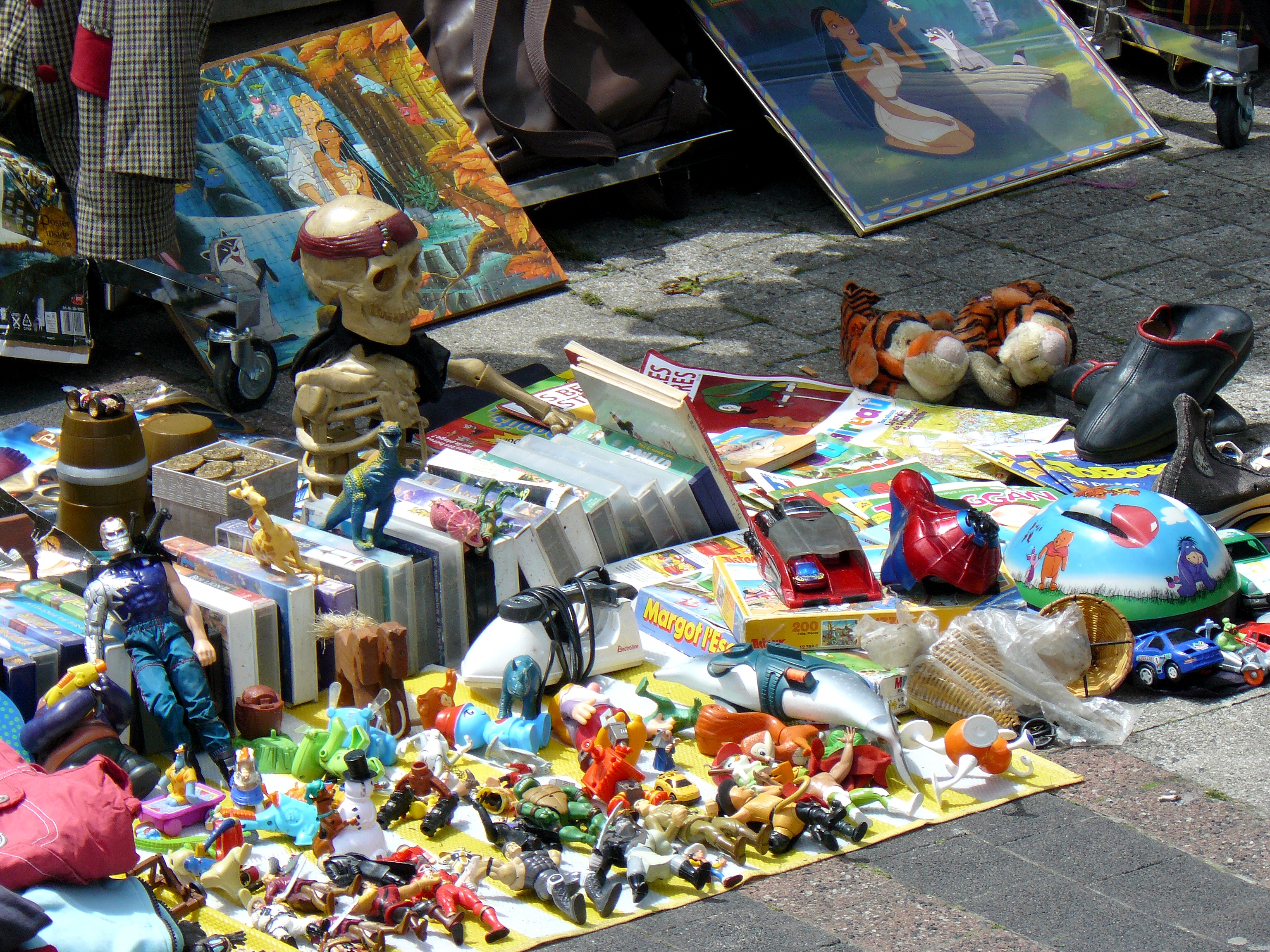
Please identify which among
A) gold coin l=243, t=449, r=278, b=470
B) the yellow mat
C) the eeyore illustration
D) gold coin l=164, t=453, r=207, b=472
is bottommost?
the yellow mat

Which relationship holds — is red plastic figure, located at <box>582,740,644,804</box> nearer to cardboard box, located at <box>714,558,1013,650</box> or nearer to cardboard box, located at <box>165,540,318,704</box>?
cardboard box, located at <box>714,558,1013,650</box>

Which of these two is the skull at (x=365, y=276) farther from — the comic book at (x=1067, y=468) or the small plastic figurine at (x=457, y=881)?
the comic book at (x=1067, y=468)

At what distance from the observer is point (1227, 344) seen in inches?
153

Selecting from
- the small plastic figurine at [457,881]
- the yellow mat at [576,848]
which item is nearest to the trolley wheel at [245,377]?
the yellow mat at [576,848]

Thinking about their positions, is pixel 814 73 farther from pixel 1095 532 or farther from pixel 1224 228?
pixel 1095 532

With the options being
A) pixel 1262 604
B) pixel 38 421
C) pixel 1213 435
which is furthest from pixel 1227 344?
pixel 38 421

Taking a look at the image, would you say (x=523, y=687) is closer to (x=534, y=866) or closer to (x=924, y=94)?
(x=534, y=866)

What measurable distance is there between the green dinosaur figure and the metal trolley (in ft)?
16.3

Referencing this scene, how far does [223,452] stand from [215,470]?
A: 11 cm

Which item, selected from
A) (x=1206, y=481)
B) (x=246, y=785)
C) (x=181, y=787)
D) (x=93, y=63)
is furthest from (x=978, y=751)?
(x=93, y=63)

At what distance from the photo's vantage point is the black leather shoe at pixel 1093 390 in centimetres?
394

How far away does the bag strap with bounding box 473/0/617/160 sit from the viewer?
564 cm

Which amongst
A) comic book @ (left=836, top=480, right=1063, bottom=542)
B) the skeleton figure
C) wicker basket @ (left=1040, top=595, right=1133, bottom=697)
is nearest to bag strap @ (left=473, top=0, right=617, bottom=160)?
the skeleton figure

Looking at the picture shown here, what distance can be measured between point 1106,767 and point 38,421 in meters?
3.34
